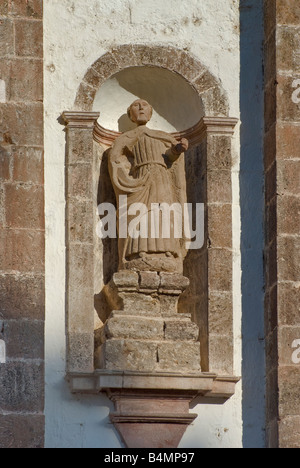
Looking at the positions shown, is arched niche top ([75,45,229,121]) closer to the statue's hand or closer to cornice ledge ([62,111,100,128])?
cornice ledge ([62,111,100,128])

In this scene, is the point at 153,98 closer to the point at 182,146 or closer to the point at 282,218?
the point at 182,146

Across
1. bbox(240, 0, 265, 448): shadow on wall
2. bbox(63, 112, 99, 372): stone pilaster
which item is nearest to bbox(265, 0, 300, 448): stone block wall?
bbox(240, 0, 265, 448): shadow on wall

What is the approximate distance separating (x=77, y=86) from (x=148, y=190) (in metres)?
1.24

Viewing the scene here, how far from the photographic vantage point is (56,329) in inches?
623

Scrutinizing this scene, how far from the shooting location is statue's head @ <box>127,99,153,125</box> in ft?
54.4

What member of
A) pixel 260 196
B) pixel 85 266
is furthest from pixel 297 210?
pixel 85 266

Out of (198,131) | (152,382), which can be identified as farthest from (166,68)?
(152,382)

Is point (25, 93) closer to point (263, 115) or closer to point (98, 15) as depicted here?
point (98, 15)

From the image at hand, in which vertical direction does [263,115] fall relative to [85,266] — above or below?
above

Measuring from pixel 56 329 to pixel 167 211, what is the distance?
157 cm

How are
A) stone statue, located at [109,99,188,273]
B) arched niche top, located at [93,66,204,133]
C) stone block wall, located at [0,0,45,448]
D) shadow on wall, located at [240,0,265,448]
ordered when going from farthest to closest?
1. arched niche top, located at [93,66,204,133]
2. stone statue, located at [109,99,188,273]
3. shadow on wall, located at [240,0,265,448]
4. stone block wall, located at [0,0,45,448]

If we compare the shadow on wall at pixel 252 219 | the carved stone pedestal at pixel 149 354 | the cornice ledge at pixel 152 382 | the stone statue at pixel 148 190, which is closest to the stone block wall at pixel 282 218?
the shadow on wall at pixel 252 219

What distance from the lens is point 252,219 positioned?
16422 millimetres

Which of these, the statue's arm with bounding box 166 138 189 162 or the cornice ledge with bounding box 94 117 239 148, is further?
the cornice ledge with bounding box 94 117 239 148
